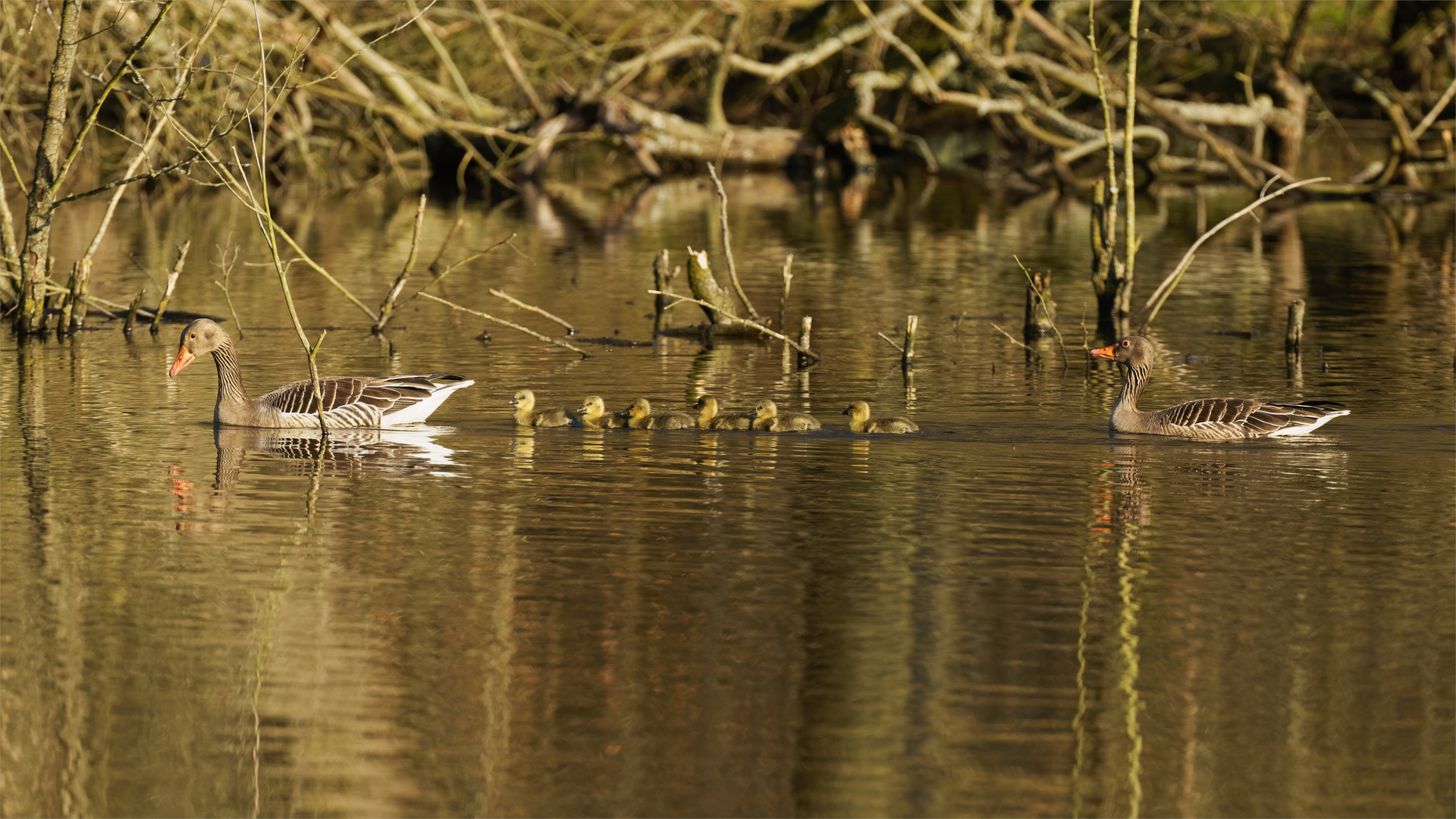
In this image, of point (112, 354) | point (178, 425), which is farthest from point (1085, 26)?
point (178, 425)

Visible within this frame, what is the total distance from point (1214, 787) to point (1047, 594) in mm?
2804

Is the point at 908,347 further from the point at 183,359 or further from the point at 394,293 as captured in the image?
the point at 183,359

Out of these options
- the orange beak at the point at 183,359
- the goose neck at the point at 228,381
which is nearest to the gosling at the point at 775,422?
the goose neck at the point at 228,381

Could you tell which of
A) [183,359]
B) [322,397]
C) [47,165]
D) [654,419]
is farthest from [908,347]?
[47,165]

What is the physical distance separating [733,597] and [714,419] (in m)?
5.60

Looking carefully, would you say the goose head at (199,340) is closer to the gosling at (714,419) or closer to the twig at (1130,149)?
the gosling at (714,419)

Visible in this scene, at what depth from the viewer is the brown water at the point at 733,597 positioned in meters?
8.04

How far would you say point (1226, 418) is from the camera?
15.0 metres

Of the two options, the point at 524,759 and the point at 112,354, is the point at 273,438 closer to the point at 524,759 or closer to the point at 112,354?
the point at 112,354

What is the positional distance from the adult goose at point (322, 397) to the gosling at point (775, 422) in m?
2.54

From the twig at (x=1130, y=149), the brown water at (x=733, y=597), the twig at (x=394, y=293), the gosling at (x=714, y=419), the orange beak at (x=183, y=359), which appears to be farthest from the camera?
the twig at (x=394, y=293)

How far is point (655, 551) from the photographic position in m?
11.6

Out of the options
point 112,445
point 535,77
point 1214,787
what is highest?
point 535,77

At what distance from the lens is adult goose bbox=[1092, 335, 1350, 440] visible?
1502 centimetres
